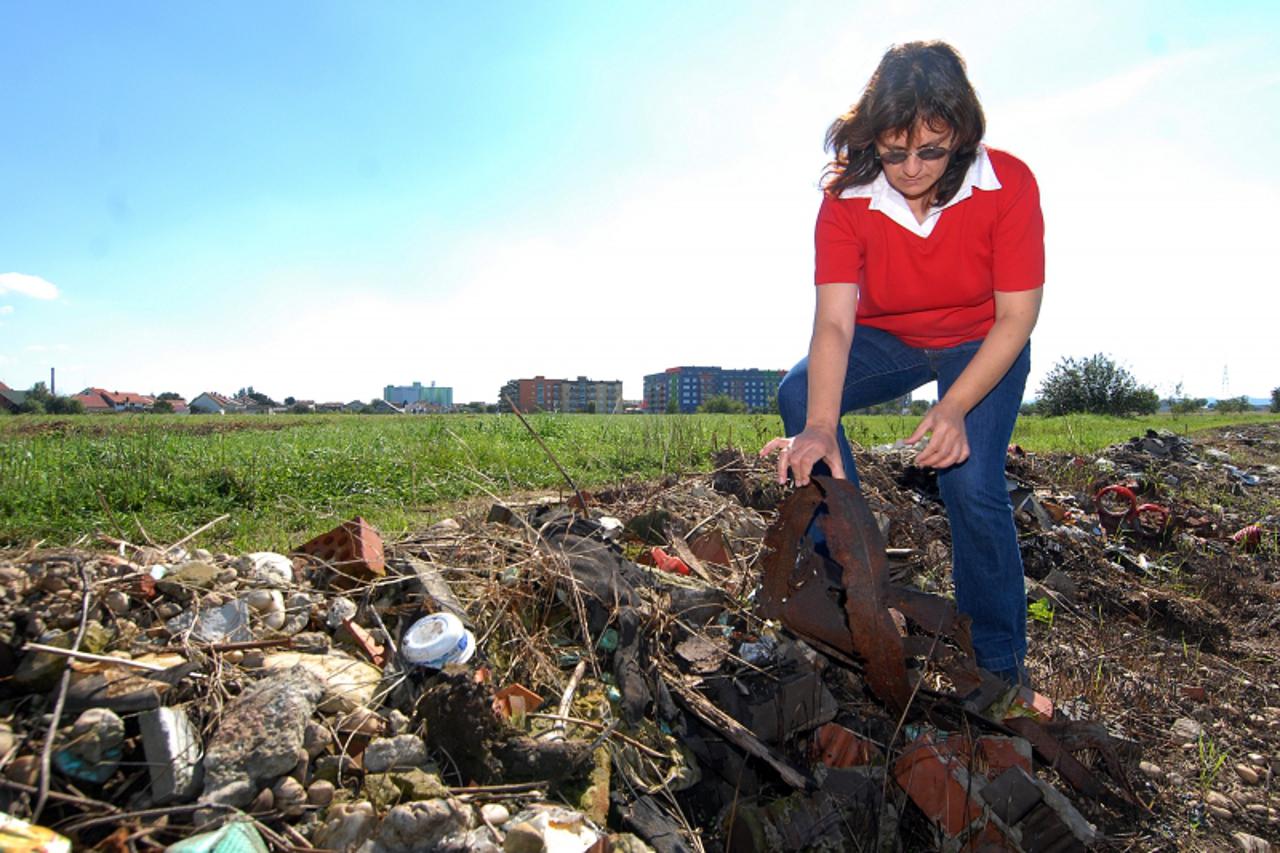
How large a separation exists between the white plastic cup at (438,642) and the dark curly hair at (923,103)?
5.82 ft

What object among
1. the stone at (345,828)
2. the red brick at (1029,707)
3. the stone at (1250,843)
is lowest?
the stone at (1250,843)

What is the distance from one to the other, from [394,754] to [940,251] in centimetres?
198

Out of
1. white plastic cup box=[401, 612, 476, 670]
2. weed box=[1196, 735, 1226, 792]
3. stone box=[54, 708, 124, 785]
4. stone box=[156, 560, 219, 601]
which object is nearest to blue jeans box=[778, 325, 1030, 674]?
weed box=[1196, 735, 1226, 792]

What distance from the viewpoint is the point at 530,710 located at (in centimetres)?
188

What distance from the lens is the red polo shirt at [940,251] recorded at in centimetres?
205

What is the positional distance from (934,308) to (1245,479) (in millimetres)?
7736

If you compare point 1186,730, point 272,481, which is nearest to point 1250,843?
point 1186,730

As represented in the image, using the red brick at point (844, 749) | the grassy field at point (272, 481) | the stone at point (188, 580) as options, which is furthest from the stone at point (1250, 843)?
the stone at point (188, 580)

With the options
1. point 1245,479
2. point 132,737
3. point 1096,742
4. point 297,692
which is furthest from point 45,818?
point 1245,479

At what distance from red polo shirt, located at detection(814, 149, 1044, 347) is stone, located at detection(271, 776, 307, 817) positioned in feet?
6.20

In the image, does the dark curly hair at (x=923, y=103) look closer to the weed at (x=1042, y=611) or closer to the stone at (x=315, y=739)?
the stone at (x=315, y=739)

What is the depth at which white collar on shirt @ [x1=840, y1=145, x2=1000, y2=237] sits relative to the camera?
2.09 meters

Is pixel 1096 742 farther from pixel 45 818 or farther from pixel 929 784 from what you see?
pixel 45 818

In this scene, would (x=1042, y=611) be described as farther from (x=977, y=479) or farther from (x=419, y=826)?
(x=419, y=826)
